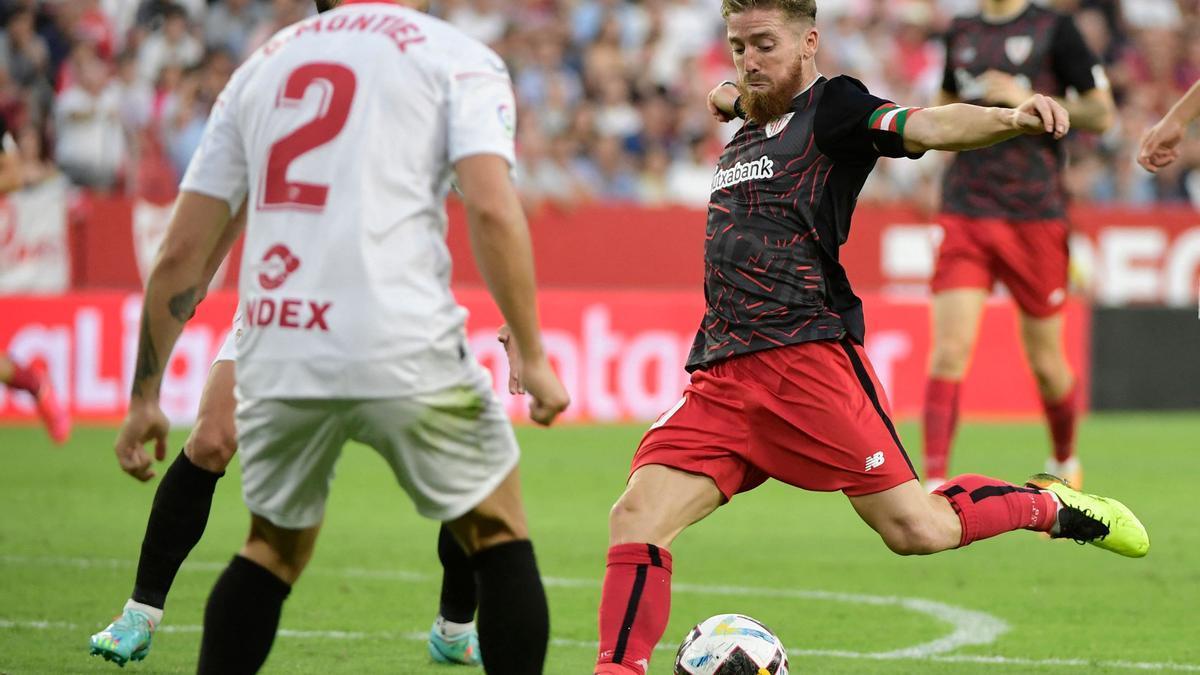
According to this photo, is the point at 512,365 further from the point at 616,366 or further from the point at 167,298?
the point at 616,366

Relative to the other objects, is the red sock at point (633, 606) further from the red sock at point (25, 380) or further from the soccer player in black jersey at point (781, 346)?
the red sock at point (25, 380)

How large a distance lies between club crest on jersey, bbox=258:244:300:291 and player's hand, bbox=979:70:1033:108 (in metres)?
5.28

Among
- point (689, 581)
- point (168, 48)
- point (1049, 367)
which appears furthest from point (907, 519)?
point (168, 48)

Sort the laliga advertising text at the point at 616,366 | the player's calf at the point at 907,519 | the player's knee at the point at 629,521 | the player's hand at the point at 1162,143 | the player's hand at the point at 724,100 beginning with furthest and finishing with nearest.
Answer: the laliga advertising text at the point at 616,366
the player's hand at the point at 1162,143
the player's hand at the point at 724,100
the player's calf at the point at 907,519
the player's knee at the point at 629,521

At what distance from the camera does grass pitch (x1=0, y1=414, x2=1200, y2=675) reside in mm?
6289

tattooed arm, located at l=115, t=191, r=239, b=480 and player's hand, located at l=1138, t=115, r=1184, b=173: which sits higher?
player's hand, located at l=1138, t=115, r=1184, b=173

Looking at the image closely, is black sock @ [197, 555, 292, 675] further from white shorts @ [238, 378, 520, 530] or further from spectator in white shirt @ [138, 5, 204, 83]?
spectator in white shirt @ [138, 5, 204, 83]

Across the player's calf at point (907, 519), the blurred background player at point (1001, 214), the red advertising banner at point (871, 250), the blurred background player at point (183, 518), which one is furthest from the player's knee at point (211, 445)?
the red advertising banner at point (871, 250)

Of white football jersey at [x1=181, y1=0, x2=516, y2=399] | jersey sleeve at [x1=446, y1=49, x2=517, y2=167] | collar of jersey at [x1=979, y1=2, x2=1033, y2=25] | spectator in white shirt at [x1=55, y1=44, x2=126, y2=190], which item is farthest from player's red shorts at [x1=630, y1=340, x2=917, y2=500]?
spectator in white shirt at [x1=55, y1=44, x2=126, y2=190]

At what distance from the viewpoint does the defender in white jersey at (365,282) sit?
411 centimetres

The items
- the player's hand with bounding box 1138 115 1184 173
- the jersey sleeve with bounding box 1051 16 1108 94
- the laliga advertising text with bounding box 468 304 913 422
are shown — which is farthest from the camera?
the laliga advertising text with bounding box 468 304 913 422

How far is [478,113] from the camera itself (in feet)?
13.5

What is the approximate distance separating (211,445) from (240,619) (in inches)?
57.2

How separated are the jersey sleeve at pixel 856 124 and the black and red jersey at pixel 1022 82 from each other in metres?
3.95
